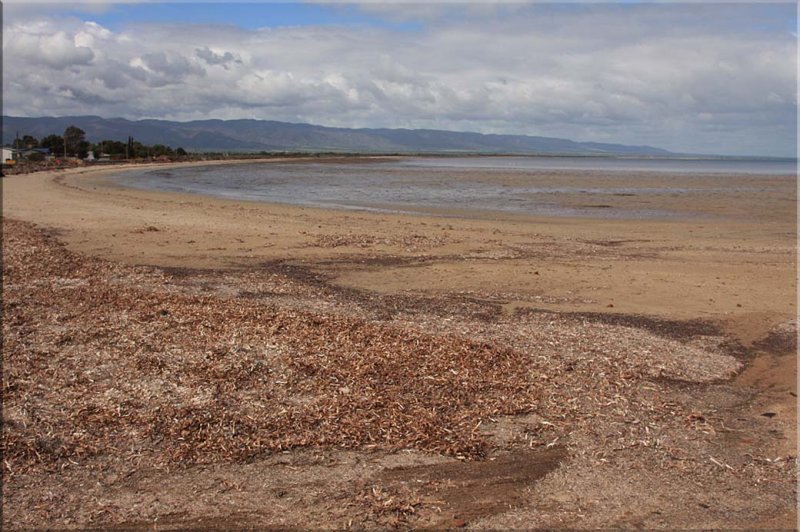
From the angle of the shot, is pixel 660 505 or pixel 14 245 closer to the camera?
pixel 660 505

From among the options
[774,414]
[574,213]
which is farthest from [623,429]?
[574,213]

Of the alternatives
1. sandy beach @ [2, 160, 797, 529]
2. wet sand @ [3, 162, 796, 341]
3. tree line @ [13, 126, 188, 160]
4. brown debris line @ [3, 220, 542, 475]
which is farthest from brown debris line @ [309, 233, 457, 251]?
tree line @ [13, 126, 188, 160]

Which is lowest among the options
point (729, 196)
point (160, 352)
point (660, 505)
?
point (660, 505)

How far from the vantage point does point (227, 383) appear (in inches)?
255

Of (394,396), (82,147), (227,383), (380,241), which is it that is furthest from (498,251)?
(82,147)

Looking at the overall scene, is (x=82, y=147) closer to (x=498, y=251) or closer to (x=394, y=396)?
(x=498, y=251)

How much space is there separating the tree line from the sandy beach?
93153 millimetres

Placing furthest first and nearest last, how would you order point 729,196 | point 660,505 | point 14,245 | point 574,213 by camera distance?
1. point 729,196
2. point 574,213
3. point 14,245
4. point 660,505

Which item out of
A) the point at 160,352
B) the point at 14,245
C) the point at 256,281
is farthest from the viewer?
the point at 14,245

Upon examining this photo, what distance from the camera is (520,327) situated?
9.05m

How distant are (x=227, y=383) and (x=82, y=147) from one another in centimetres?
10620

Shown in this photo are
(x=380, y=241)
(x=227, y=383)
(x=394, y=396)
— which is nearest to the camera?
(x=394, y=396)

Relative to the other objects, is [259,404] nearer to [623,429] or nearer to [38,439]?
[38,439]

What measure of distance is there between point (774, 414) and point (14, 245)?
14.2 metres
